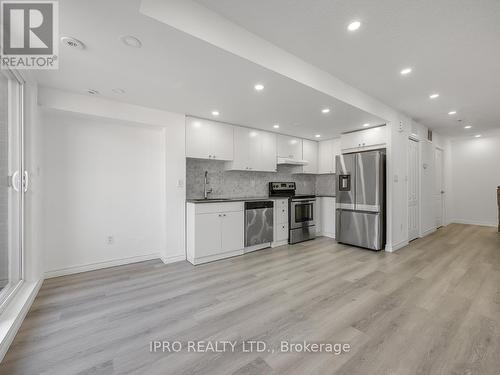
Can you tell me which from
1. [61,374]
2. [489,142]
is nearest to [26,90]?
[61,374]

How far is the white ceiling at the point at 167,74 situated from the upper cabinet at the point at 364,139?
467 mm

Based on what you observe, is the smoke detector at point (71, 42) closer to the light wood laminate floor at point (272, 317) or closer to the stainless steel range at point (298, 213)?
the light wood laminate floor at point (272, 317)

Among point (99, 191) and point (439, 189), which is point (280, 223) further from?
point (439, 189)

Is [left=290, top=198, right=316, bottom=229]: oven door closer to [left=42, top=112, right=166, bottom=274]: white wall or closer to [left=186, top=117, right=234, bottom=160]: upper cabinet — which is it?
[left=186, top=117, right=234, bottom=160]: upper cabinet

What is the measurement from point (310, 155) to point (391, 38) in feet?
11.0

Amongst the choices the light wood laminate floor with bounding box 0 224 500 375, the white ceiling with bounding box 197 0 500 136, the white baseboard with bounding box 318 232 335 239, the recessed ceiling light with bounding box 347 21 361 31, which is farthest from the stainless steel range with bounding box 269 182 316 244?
the recessed ceiling light with bounding box 347 21 361 31

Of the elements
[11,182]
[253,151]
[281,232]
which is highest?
[253,151]

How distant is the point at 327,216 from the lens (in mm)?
4902

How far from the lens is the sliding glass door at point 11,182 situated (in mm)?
2078

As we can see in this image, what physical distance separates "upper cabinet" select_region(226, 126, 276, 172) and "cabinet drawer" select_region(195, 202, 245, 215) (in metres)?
0.77

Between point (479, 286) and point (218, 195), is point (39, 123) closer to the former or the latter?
point (218, 195)

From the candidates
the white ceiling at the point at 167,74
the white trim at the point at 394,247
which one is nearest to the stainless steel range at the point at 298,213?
the white trim at the point at 394,247

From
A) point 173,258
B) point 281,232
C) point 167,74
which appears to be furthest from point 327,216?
point 167,74

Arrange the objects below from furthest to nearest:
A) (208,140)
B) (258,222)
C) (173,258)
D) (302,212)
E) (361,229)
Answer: (302,212) → (361,229) → (258,222) → (208,140) → (173,258)
